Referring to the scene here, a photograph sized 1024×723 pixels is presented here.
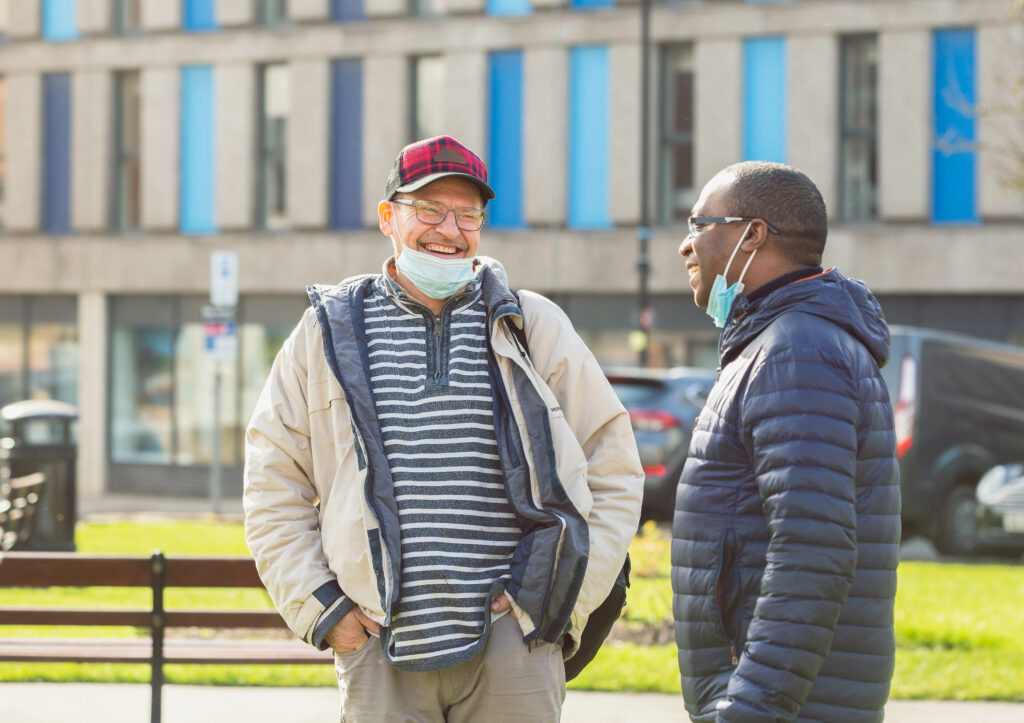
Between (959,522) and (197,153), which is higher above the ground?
(197,153)

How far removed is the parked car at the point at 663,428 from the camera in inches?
527

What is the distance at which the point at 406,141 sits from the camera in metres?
Answer: 26.2

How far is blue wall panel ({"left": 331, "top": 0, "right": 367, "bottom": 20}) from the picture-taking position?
26766mm

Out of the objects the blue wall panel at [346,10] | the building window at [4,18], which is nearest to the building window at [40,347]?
the building window at [4,18]

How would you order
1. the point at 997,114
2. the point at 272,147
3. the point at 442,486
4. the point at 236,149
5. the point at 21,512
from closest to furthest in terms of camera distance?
the point at 442,486 → the point at 21,512 → the point at 997,114 → the point at 236,149 → the point at 272,147

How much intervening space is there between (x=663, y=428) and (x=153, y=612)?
807cm

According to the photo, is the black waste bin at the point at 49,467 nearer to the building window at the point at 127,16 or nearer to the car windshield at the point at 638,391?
the car windshield at the point at 638,391

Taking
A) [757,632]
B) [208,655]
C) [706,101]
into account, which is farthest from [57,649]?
[706,101]

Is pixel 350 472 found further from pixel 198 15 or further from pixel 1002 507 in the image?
pixel 198 15

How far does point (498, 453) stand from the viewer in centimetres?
332

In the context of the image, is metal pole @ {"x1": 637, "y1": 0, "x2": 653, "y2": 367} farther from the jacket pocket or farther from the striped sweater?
the jacket pocket

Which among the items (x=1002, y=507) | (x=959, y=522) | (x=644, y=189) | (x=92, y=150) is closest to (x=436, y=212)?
(x=1002, y=507)

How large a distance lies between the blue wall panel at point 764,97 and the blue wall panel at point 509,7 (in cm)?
405

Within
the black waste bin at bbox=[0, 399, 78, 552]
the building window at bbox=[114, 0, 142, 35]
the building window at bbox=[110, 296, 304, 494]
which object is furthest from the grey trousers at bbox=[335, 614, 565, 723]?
the building window at bbox=[114, 0, 142, 35]
